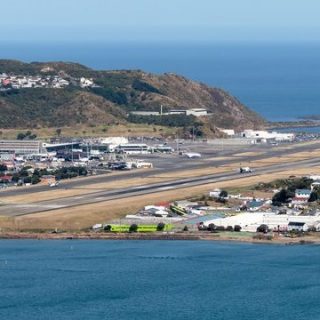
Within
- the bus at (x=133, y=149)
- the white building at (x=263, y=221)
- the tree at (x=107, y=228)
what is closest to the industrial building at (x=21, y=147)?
the bus at (x=133, y=149)

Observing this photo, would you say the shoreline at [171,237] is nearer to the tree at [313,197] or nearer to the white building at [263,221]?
the white building at [263,221]

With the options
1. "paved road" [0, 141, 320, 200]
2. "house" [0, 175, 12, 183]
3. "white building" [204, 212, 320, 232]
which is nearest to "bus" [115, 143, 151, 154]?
"paved road" [0, 141, 320, 200]

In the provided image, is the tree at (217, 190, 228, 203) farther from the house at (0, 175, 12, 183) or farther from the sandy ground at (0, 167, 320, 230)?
the house at (0, 175, 12, 183)

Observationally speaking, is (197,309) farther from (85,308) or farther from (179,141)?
(179,141)

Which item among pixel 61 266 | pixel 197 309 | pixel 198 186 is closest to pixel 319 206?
pixel 198 186

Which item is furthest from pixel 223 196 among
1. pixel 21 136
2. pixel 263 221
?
pixel 21 136

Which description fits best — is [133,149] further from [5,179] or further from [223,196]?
[223,196]

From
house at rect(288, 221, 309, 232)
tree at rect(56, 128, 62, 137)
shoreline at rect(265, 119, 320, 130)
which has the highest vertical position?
shoreline at rect(265, 119, 320, 130)
